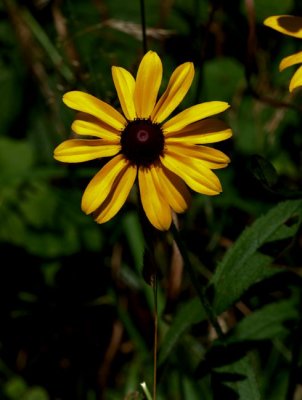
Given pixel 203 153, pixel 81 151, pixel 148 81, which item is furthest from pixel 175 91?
pixel 81 151

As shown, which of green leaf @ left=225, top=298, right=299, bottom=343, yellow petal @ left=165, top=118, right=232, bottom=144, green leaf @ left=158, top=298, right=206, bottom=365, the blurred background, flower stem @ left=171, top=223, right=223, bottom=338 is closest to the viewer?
flower stem @ left=171, top=223, right=223, bottom=338

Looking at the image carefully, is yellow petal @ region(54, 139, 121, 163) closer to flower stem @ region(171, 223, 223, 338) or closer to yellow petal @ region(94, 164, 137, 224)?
yellow petal @ region(94, 164, 137, 224)

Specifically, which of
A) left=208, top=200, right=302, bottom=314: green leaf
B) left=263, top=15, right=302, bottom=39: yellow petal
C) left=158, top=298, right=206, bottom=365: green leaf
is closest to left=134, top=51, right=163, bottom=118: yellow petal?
left=263, top=15, right=302, bottom=39: yellow petal

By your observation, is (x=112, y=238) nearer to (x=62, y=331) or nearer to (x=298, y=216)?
(x=62, y=331)

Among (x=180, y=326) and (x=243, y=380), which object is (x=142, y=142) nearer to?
(x=180, y=326)

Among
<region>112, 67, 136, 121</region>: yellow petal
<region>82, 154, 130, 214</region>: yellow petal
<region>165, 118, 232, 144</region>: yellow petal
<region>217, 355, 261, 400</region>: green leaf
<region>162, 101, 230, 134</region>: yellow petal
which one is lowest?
<region>217, 355, 261, 400</region>: green leaf

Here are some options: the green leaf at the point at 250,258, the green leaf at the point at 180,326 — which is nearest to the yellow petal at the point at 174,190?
the green leaf at the point at 250,258
